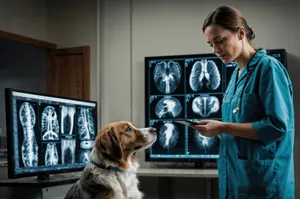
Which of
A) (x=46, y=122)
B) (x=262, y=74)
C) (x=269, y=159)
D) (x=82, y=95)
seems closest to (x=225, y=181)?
(x=269, y=159)

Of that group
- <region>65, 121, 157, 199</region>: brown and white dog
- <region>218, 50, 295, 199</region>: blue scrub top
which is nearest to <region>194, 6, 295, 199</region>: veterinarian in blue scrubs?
<region>218, 50, 295, 199</region>: blue scrub top

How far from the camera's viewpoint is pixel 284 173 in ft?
5.62

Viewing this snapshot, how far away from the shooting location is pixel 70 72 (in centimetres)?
445

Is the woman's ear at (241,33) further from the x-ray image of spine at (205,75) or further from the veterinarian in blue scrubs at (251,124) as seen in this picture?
the x-ray image of spine at (205,75)

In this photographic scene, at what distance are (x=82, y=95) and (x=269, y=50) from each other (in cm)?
177

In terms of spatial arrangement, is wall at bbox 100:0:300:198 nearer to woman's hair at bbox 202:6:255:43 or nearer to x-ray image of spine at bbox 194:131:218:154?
x-ray image of spine at bbox 194:131:218:154

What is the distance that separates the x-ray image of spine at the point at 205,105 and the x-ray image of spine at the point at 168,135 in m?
0.24

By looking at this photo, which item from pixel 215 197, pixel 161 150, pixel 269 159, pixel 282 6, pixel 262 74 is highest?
pixel 282 6

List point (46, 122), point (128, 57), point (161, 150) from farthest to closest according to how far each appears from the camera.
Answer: point (128, 57), point (161, 150), point (46, 122)

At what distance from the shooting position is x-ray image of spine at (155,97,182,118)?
3877 millimetres

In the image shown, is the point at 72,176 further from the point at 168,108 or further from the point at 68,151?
the point at 168,108

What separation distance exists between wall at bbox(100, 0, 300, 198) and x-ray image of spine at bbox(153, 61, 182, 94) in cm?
24

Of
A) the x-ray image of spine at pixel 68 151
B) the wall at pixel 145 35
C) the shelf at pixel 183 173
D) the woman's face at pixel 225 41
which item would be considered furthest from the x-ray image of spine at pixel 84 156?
the woman's face at pixel 225 41

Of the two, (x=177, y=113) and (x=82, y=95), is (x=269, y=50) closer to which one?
(x=177, y=113)
